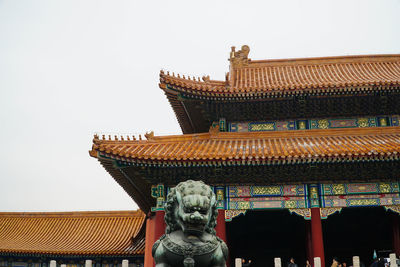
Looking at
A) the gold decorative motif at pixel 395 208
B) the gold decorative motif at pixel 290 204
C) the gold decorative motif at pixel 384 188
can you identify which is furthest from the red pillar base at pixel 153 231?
the gold decorative motif at pixel 395 208

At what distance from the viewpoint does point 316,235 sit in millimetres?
13680

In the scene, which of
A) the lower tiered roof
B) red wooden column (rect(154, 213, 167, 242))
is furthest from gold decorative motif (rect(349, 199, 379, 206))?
red wooden column (rect(154, 213, 167, 242))

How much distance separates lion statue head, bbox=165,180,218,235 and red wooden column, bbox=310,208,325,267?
8.22 meters

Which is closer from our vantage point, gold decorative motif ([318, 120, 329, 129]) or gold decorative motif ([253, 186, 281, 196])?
gold decorative motif ([253, 186, 281, 196])

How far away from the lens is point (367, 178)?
14.3 metres

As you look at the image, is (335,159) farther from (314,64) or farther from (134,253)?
(134,253)

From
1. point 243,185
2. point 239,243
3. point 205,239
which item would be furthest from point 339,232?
point 205,239

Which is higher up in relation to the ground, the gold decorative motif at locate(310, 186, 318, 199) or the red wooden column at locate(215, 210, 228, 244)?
the gold decorative motif at locate(310, 186, 318, 199)

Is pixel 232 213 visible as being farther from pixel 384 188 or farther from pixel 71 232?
pixel 71 232

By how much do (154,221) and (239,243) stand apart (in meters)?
4.58

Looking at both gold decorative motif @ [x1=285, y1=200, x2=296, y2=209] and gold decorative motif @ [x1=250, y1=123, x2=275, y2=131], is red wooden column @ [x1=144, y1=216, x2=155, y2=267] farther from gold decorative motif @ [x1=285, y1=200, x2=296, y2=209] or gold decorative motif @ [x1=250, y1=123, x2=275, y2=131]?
gold decorative motif @ [x1=250, y1=123, x2=275, y2=131]

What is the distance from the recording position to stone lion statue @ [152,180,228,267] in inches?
230

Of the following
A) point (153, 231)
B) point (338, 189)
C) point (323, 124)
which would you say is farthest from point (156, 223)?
point (323, 124)

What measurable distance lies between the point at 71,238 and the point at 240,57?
1271 centimetres
